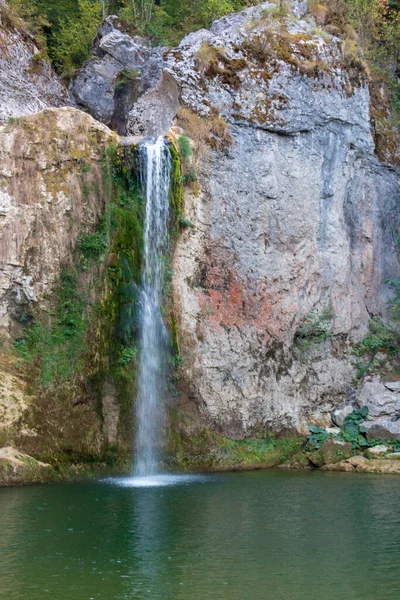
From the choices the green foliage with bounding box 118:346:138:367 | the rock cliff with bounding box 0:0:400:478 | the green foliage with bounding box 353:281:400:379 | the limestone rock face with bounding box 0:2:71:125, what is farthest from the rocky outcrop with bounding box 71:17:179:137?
the green foliage with bounding box 353:281:400:379

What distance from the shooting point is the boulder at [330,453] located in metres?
18.8

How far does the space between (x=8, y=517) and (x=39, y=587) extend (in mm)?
3739

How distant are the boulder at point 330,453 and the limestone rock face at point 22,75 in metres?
12.6

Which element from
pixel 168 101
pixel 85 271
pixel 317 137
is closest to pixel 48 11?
pixel 168 101

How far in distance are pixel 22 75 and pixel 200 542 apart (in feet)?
58.5

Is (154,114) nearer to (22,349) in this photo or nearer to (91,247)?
(91,247)

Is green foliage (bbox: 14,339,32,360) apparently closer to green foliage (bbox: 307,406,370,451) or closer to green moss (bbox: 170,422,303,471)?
green moss (bbox: 170,422,303,471)

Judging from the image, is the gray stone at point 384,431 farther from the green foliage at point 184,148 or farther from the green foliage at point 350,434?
the green foliage at point 184,148

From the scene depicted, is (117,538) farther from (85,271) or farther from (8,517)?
(85,271)

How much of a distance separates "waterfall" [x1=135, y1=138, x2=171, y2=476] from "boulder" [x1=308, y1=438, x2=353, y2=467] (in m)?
3.92

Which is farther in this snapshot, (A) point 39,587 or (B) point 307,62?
(B) point 307,62

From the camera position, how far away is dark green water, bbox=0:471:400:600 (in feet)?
26.7

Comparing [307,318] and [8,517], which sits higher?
[307,318]

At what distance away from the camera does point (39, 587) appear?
8.06 m
